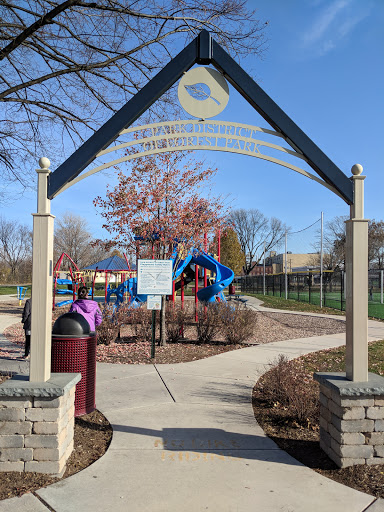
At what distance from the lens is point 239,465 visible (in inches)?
157

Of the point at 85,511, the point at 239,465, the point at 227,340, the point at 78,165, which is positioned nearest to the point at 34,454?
the point at 85,511

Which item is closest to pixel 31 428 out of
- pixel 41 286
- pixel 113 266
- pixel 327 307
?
pixel 41 286

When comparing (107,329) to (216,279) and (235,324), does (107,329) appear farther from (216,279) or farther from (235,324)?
(216,279)

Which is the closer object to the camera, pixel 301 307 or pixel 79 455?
pixel 79 455

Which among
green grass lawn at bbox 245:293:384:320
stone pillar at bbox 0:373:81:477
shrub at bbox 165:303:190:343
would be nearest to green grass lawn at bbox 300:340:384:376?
shrub at bbox 165:303:190:343

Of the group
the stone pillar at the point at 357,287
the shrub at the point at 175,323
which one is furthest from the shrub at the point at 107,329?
the stone pillar at the point at 357,287

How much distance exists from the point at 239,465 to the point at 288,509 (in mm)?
799

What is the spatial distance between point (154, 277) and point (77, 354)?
158 inches

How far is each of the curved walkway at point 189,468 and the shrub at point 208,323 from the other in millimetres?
3965

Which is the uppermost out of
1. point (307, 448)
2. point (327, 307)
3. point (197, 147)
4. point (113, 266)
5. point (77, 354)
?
point (197, 147)

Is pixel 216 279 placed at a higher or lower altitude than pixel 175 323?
higher

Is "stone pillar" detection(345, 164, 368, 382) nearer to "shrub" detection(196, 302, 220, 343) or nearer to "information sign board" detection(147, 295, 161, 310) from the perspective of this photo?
"information sign board" detection(147, 295, 161, 310)

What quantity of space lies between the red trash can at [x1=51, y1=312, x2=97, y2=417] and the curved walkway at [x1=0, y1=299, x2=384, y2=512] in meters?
0.44

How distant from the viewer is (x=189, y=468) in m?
3.91
